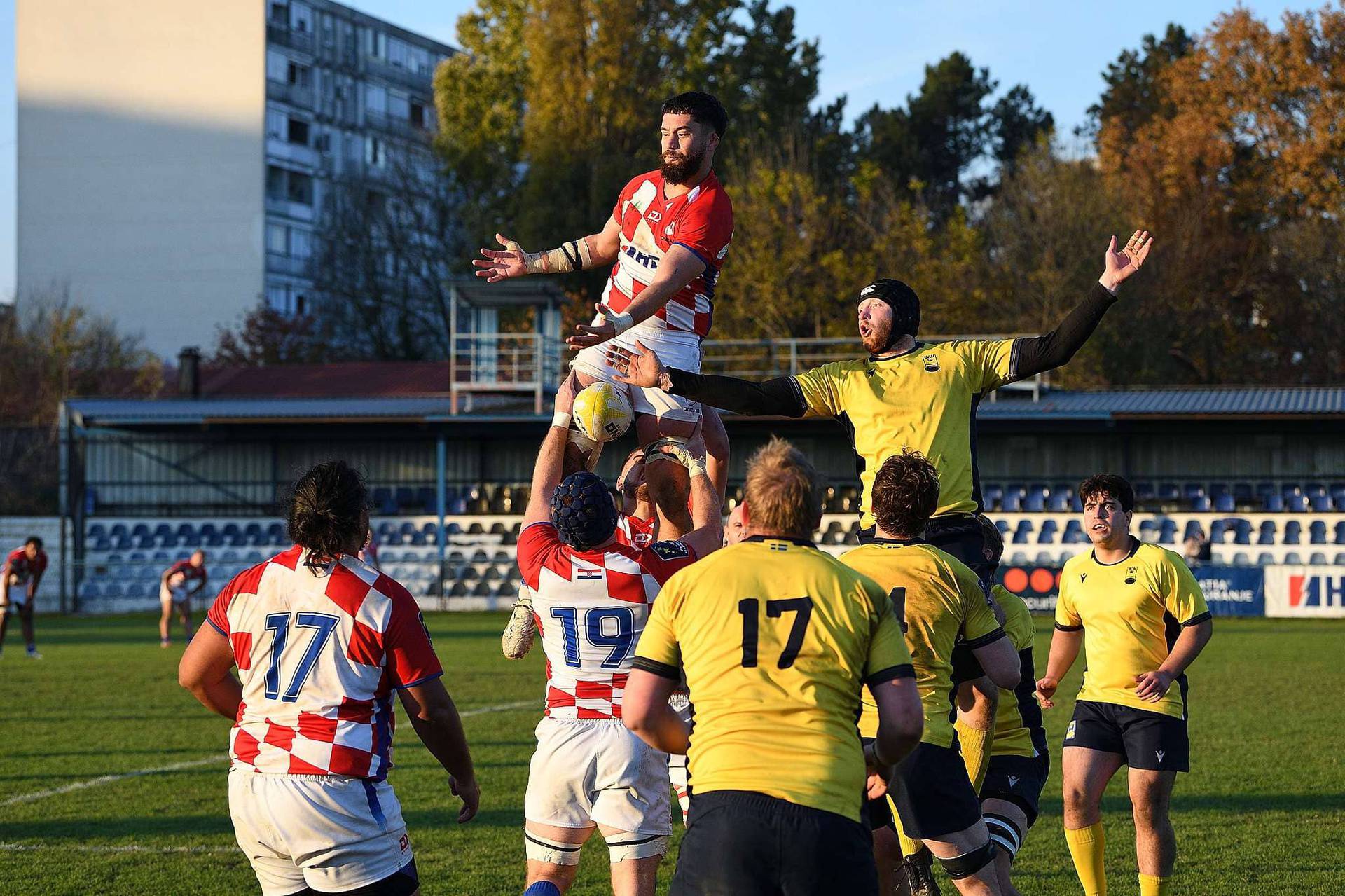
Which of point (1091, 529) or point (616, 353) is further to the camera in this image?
point (1091, 529)

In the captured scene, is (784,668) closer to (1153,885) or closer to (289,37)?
(1153,885)

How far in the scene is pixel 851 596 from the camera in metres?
4.24

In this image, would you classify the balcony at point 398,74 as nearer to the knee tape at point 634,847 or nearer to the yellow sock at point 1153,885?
the yellow sock at point 1153,885

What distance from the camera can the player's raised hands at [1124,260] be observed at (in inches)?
238

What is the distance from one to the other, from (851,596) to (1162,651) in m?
4.14

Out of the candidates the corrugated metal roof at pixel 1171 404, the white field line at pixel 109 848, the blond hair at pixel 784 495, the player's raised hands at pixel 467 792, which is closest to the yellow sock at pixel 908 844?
the player's raised hands at pixel 467 792

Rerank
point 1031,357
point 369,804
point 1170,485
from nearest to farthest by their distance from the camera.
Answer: point 369,804, point 1031,357, point 1170,485

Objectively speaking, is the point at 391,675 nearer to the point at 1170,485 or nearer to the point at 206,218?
the point at 1170,485

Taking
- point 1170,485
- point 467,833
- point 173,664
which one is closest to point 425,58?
point 1170,485

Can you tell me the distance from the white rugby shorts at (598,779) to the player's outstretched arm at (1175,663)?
2.96 meters

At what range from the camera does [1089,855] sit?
7.46 m

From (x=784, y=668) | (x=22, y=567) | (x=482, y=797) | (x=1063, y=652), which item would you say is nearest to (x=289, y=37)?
(x=22, y=567)

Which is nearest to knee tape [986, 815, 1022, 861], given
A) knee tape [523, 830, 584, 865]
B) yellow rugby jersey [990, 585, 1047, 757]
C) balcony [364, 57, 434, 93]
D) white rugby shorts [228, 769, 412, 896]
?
yellow rugby jersey [990, 585, 1047, 757]

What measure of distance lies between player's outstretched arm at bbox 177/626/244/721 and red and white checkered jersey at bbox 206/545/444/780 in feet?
0.36
